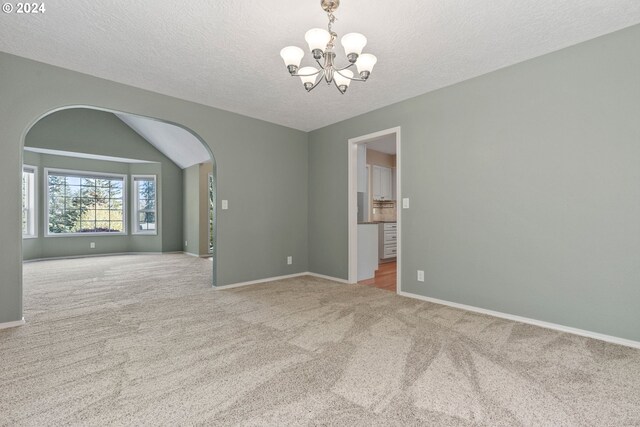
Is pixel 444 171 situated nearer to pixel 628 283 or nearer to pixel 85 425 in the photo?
pixel 628 283

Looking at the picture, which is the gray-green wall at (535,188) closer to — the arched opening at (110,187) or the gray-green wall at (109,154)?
the arched opening at (110,187)

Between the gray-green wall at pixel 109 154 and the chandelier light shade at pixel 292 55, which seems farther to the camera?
the gray-green wall at pixel 109 154

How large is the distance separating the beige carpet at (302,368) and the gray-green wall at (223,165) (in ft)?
3.26

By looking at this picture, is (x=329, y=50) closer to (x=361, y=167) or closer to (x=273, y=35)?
(x=273, y=35)

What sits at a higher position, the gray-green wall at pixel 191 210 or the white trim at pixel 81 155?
the white trim at pixel 81 155

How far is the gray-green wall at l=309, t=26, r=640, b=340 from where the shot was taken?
2363 millimetres

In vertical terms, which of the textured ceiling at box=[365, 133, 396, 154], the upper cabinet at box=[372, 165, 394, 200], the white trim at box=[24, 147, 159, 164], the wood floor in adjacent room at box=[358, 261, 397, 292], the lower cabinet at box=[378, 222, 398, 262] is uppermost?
the textured ceiling at box=[365, 133, 396, 154]

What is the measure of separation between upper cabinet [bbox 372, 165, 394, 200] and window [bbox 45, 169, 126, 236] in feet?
21.8

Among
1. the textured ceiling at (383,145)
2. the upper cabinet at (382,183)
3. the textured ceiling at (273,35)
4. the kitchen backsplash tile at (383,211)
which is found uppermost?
the textured ceiling at (383,145)

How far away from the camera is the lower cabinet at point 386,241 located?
6672mm

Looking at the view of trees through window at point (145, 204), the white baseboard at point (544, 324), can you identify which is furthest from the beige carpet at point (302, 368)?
the view of trees through window at point (145, 204)

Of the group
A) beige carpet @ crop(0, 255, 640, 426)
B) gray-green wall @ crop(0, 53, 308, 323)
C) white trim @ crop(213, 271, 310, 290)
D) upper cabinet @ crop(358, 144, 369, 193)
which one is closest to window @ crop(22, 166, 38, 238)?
beige carpet @ crop(0, 255, 640, 426)

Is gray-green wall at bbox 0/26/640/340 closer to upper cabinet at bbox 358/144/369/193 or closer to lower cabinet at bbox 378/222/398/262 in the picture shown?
upper cabinet at bbox 358/144/369/193

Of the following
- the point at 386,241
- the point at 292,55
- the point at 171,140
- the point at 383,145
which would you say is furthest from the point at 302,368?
the point at 171,140
